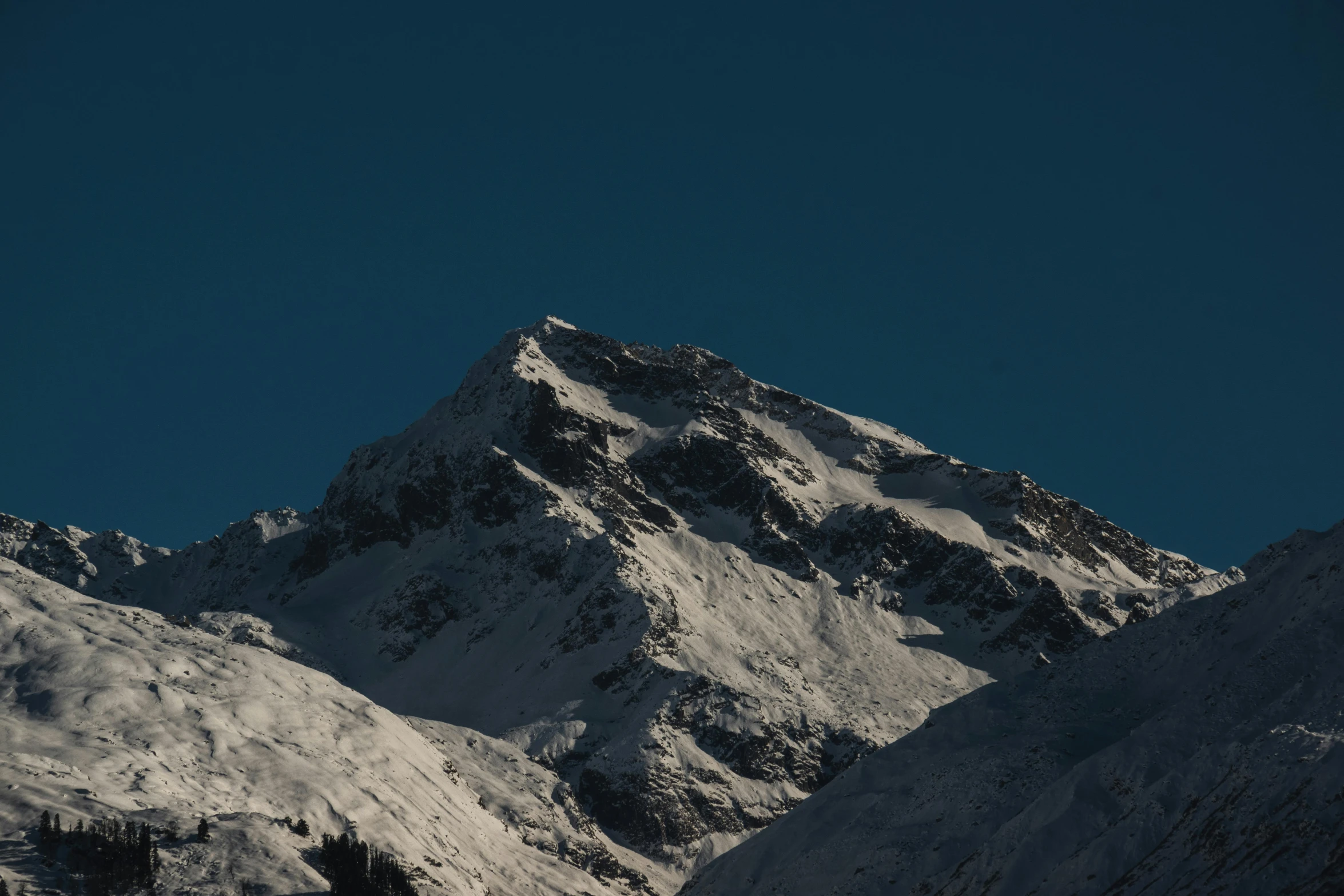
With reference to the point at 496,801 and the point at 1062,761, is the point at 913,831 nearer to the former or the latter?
the point at 1062,761

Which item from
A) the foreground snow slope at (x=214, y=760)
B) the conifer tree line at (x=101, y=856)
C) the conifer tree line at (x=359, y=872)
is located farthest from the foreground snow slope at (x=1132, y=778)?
the conifer tree line at (x=101, y=856)

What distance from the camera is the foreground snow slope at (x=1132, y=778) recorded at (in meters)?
55.5

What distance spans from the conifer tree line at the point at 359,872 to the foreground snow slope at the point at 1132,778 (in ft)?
69.0

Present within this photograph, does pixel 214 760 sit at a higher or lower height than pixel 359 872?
higher

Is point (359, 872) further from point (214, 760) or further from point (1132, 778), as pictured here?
point (1132, 778)

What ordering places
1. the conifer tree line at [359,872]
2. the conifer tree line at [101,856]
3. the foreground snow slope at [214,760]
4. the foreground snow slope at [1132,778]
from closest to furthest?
the foreground snow slope at [1132,778] → the conifer tree line at [101,856] → the conifer tree line at [359,872] → the foreground snow slope at [214,760]

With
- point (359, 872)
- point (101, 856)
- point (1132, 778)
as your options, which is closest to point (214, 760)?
point (359, 872)

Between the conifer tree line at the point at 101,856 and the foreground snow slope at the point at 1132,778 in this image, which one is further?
the conifer tree line at the point at 101,856

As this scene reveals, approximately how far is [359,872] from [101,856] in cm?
1583

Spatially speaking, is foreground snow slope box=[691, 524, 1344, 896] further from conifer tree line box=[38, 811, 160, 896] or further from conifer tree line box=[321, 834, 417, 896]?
conifer tree line box=[38, 811, 160, 896]

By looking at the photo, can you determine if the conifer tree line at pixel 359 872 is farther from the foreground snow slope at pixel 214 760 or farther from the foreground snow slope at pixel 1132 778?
the foreground snow slope at pixel 1132 778

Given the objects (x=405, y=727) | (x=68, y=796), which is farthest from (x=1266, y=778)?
(x=405, y=727)

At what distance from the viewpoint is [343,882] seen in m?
89.3

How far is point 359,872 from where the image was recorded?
303 feet
